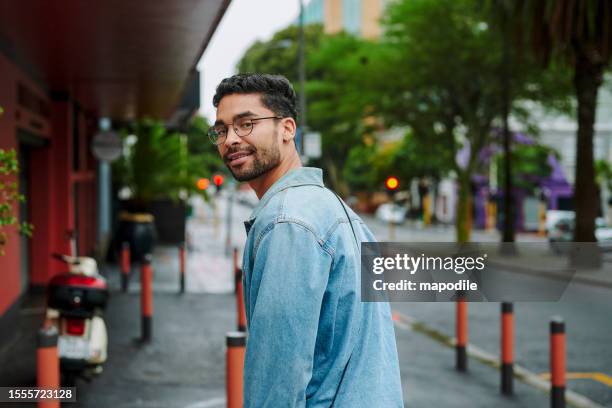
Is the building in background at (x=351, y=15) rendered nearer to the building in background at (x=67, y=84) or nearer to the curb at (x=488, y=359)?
the building in background at (x=67, y=84)

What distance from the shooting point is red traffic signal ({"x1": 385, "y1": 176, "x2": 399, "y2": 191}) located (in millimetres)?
8289

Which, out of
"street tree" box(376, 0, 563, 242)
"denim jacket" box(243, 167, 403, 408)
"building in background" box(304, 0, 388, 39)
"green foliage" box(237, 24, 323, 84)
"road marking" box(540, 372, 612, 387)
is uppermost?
"building in background" box(304, 0, 388, 39)

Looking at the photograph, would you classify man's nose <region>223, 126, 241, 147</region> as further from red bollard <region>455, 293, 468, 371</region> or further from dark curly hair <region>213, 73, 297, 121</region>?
red bollard <region>455, 293, 468, 371</region>

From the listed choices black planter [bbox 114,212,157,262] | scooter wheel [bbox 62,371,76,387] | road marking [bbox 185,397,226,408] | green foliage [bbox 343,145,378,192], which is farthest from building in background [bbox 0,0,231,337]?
green foliage [bbox 343,145,378,192]

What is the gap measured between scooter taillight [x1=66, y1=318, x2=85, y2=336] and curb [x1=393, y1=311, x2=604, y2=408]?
410cm

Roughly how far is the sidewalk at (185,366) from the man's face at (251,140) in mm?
4572

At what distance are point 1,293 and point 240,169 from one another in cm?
774

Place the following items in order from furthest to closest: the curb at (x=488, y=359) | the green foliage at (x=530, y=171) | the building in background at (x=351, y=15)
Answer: the building in background at (x=351, y=15)
the green foliage at (x=530, y=171)
the curb at (x=488, y=359)

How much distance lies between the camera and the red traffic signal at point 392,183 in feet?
27.2

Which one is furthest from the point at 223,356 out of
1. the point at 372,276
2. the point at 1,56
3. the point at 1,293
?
the point at 372,276

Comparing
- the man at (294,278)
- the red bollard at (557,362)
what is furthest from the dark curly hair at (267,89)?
the red bollard at (557,362)

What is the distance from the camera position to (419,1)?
26.9 metres

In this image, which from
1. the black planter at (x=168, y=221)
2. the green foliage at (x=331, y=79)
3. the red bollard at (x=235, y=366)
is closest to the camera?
the red bollard at (x=235, y=366)

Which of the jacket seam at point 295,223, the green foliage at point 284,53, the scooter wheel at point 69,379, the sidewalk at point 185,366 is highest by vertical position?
the green foliage at point 284,53
